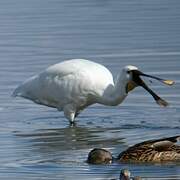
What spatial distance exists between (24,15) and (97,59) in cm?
649

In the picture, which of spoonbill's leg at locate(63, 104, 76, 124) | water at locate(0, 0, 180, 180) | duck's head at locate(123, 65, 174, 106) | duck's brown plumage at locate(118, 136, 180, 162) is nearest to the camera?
duck's brown plumage at locate(118, 136, 180, 162)

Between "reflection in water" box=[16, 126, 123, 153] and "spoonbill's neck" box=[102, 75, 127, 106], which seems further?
"spoonbill's neck" box=[102, 75, 127, 106]

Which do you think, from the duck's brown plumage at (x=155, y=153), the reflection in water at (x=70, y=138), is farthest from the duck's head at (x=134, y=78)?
the duck's brown plumage at (x=155, y=153)

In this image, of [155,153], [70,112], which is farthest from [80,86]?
[155,153]

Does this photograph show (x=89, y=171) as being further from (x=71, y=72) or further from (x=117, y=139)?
(x=71, y=72)

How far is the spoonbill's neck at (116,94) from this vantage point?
15.6 meters

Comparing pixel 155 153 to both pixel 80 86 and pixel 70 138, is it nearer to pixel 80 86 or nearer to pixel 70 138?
pixel 70 138

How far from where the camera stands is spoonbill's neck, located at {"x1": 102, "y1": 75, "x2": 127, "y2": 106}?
1558 cm

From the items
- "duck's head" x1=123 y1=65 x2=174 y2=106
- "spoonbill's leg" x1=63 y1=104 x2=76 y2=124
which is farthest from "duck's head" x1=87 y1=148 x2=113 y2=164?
"spoonbill's leg" x1=63 y1=104 x2=76 y2=124

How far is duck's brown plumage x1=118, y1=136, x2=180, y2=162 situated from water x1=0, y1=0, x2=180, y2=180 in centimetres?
14

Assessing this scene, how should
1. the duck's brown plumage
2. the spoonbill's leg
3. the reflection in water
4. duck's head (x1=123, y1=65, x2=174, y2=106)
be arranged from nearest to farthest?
the duck's brown plumage → the reflection in water → duck's head (x1=123, y1=65, x2=174, y2=106) → the spoonbill's leg

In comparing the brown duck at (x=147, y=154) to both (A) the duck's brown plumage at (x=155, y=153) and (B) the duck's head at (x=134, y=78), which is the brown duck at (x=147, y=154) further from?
(B) the duck's head at (x=134, y=78)

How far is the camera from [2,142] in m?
14.1

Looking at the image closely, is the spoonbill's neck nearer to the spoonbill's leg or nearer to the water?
the water
